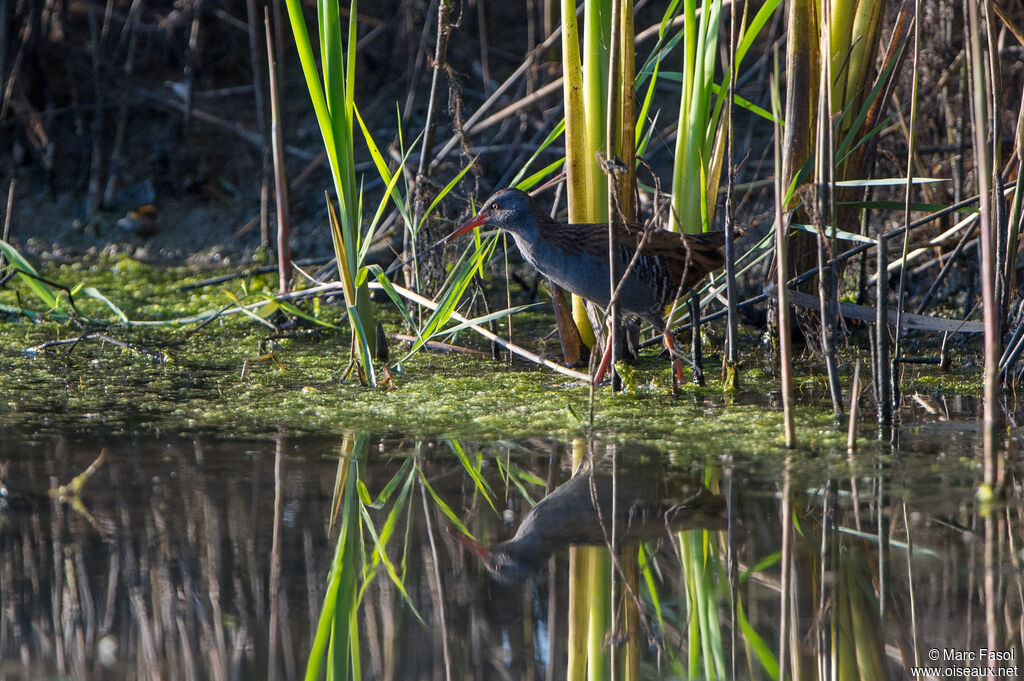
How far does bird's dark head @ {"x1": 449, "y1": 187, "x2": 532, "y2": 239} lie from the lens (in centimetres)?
324

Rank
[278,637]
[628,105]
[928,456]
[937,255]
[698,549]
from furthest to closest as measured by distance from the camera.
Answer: [937,255], [628,105], [928,456], [698,549], [278,637]

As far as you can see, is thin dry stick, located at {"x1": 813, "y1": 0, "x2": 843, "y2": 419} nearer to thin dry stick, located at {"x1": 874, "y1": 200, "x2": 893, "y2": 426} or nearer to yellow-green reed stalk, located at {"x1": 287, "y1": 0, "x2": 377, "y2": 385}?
thin dry stick, located at {"x1": 874, "y1": 200, "x2": 893, "y2": 426}

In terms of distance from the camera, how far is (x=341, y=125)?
2.86m

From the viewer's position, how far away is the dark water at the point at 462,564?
1.56 m

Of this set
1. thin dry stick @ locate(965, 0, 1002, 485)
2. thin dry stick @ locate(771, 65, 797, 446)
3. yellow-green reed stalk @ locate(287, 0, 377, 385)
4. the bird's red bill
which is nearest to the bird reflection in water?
thin dry stick @ locate(771, 65, 797, 446)

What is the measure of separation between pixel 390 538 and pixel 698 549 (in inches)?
22.8

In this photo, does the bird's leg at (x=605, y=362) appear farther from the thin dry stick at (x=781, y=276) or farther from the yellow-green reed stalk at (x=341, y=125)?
the thin dry stick at (x=781, y=276)

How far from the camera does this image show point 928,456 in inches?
92.9

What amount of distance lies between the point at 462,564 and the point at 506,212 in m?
1.62

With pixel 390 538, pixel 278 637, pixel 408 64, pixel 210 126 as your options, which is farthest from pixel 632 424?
pixel 210 126

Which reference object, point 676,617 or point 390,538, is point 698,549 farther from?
point 390,538

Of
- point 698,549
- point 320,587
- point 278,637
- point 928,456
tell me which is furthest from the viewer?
point 928,456

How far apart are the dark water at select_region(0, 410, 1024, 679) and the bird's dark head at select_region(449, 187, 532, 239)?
3.11ft

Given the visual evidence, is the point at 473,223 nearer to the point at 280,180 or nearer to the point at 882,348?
the point at 280,180
